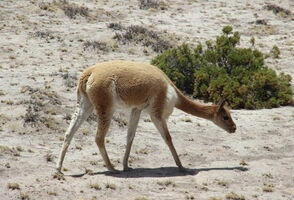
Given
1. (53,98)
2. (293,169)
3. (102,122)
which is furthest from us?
(53,98)

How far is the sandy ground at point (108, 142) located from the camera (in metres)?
8.42

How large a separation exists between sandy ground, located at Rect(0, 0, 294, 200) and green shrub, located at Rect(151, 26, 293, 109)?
806 millimetres

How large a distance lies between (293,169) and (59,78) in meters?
7.91

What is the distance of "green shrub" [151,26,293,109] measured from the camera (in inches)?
608

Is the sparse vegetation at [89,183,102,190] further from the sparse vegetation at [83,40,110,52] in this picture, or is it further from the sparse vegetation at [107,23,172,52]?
the sparse vegetation at [107,23,172,52]

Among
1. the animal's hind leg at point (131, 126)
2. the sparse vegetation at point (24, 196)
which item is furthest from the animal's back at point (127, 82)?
the sparse vegetation at point (24, 196)

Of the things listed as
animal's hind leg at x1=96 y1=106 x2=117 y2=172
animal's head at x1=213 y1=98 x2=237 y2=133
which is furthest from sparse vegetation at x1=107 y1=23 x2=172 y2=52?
animal's hind leg at x1=96 y1=106 x2=117 y2=172

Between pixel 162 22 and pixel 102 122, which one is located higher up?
pixel 102 122

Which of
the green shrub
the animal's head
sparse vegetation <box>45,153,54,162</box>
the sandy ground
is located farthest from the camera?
the green shrub

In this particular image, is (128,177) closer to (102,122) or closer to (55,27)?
(102,122)

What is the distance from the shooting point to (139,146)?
11.2 metres

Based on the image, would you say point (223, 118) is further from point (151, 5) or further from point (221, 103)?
point (151, 5)

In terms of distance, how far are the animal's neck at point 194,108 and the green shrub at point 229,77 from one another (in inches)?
214

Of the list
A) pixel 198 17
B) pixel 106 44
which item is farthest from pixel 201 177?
pixel 198 17
